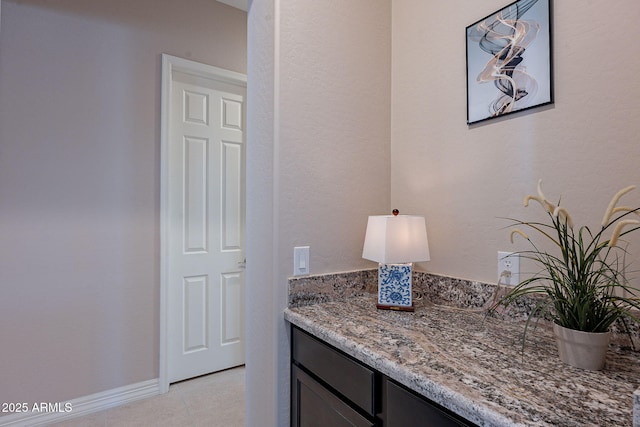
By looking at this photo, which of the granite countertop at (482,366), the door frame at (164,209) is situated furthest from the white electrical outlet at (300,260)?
the door frame at (164,209)

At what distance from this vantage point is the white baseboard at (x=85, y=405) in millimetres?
1892

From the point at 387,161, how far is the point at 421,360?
103cm

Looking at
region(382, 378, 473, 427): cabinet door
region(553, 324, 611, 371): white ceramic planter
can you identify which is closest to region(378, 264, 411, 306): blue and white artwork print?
region(382, 378, 473, 427): cabinet door

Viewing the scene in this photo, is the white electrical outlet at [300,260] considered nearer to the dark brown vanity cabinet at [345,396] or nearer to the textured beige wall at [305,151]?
the textured beige wall at [305,151]

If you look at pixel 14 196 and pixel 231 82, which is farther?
pixel 231 82

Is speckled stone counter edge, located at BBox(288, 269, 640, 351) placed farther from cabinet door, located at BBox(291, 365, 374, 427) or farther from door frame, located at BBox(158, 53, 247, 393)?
door frame, located at BBox(158, 53, 247, 393)

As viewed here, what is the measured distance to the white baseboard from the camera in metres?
1.89

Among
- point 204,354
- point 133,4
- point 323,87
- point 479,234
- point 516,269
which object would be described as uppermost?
point 133,4

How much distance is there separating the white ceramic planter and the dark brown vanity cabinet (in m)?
0.35

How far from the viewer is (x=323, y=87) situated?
4.78ft

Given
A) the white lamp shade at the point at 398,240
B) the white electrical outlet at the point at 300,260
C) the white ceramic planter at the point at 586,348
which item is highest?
the white lamp shade at the point at 398,240

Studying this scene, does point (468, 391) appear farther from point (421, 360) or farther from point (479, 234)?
point (479, 234)

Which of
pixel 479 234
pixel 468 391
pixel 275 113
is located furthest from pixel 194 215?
pixel 468 391

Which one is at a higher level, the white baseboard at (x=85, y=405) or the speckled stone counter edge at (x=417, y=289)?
the speckled stone counter edge at (x=417, y=289)
